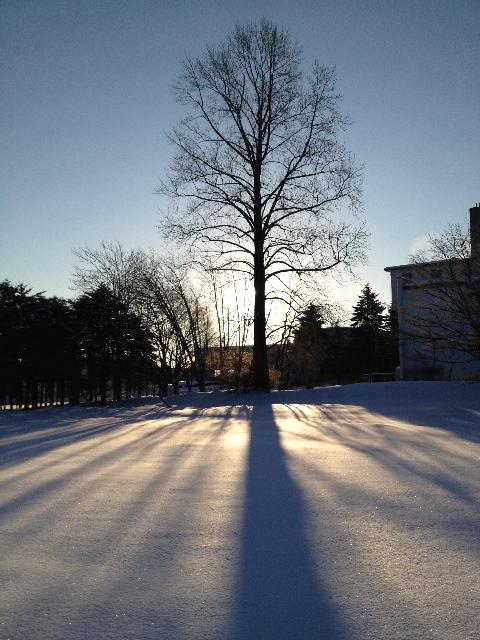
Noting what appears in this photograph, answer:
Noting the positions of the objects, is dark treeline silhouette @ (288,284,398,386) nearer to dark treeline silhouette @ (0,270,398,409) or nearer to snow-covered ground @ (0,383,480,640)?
dark treeline silhouette @ (0,270,398,409)

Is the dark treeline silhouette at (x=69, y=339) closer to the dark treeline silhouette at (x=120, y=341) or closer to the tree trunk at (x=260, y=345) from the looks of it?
the dark treeline silhouette at (x=120, y=341)

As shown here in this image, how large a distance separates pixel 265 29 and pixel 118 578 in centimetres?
2024

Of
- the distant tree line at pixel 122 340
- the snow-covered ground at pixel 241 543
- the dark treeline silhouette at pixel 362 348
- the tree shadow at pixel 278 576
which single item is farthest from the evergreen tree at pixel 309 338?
the dark treeline silhouette at pixel 362 348

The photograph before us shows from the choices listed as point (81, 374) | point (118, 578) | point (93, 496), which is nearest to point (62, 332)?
point (81, 374)

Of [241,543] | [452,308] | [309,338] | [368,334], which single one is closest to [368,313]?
[368,334]

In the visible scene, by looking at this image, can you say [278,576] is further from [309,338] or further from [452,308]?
[309,338]

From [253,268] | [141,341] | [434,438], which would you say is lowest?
[434,438]

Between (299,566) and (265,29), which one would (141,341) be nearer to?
(265,29)

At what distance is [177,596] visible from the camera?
7.45ft

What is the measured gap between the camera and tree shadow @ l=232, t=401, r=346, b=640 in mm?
2014

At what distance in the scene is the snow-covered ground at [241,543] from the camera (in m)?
2.07

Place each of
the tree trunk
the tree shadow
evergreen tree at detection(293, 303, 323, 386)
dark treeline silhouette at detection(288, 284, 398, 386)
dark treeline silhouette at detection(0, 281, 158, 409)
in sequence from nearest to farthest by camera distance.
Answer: the tree shadow < the tree trunk < evergreen tree at detection(293, 303, 323, 386) < dark treeline silhouette at detection(0, 281, 158, 409) < dark treeline silhouette at detection(288, 284, 398, 386)

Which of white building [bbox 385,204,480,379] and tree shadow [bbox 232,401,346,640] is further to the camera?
white building [bbox 385,204,480,379]

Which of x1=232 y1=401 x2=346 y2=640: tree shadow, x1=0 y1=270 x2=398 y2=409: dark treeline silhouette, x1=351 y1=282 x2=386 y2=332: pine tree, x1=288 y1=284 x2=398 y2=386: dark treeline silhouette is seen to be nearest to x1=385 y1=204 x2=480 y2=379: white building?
x1=0 y1=270 x2=398 y2=409: dark treeline silhouette
